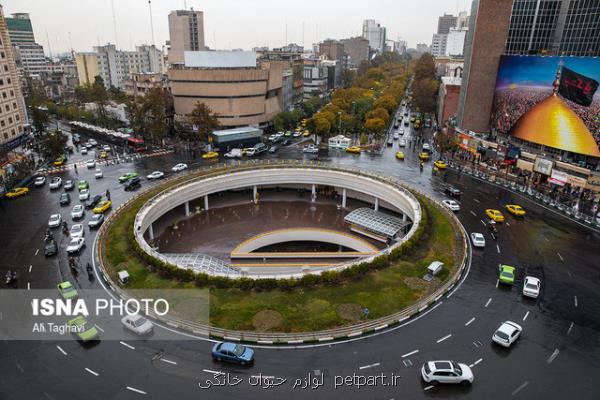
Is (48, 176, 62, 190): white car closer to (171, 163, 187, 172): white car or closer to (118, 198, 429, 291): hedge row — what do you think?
(171, 163, 187, 172): white car

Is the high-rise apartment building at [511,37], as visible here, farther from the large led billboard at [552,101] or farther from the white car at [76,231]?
the white car at [76,231]

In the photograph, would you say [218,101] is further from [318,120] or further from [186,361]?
[186,361]

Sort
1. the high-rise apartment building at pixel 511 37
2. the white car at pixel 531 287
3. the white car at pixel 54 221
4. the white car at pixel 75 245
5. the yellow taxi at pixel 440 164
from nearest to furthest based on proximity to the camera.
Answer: the white car at pixel 531 287
the white car at pixel 75 245
the white car at pixel 54 221
the high-rise apartment building at pixel 511 37
the yellow taxi at pixel 440 164

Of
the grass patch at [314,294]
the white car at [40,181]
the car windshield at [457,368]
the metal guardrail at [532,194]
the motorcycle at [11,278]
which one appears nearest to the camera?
the car windshield at [457,368]

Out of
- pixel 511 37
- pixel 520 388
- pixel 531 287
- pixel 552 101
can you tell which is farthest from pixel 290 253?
pixel 511 37

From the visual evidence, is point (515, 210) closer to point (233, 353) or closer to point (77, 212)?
point (233, 353)

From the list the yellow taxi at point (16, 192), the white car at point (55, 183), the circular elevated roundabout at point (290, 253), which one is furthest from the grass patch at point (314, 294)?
the yellow taxi at point (16, 192)
